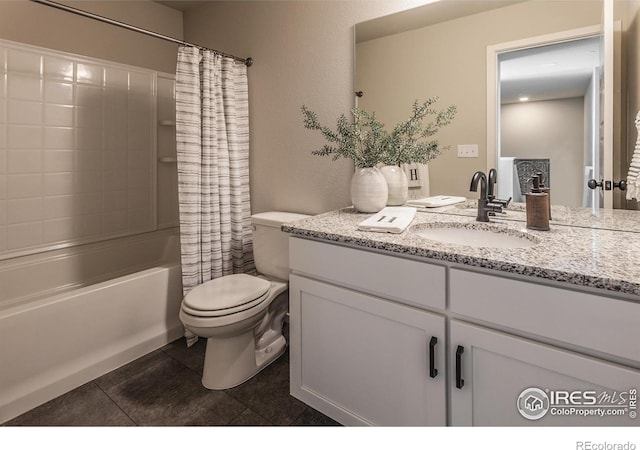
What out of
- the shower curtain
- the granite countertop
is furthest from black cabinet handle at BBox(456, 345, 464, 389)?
the shower curtain

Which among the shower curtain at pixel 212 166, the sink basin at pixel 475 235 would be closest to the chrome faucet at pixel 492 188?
the sink basin at pixel 475 235

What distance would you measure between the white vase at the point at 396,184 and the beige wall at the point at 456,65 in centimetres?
14

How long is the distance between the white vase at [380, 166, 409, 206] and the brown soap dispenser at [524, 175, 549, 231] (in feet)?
1.94

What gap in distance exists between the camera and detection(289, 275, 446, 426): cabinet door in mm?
1112

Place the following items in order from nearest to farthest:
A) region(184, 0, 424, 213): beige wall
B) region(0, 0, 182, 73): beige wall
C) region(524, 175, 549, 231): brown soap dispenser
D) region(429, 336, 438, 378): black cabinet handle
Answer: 1. region(429, 336, 438, 378): black cabinet handle
2. region(524, 175, 549, 231): brown soap dispenser
3. region(184, 0, 424, 213): beige wall
4. region(0, 0, 182, 73): beige wall

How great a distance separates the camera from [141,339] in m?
1.98

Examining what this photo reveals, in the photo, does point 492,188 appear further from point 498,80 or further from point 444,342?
point 444,342

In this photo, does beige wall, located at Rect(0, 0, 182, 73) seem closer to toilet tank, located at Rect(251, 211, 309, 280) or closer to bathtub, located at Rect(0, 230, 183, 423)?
bathtub, located at Rect(0, 230, 183, 423)

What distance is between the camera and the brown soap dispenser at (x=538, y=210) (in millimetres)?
1234

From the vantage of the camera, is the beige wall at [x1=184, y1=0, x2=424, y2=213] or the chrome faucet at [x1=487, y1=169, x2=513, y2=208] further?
the beige wall at [x1=184, y1=0, x2=424, y2=213]

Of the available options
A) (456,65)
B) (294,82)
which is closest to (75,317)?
(294,82)
